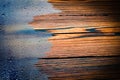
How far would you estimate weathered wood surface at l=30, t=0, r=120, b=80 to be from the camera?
3.36 feet

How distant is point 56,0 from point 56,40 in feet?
1.53

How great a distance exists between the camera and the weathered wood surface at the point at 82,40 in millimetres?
1024

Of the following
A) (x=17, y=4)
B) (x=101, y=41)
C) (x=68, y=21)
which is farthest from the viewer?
(x=17, y=4)

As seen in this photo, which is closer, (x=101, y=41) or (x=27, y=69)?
(x=27, y=69)

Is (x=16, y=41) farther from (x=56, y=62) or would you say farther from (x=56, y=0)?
(x=56, y=0)

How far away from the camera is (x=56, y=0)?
1588 mm

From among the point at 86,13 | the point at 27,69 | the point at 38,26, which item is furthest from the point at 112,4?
the point at 27,69

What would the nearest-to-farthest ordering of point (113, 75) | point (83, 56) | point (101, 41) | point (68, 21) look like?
point (113, 75)
point (83, 56)
point (101, 41)
point (68, 21)

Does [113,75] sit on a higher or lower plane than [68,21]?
lower

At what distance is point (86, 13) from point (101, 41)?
297mm

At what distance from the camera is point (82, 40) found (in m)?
1.22

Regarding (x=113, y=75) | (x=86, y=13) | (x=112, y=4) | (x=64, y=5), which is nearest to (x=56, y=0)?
(x=64, y=5)

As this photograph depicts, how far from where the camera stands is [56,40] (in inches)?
47.6

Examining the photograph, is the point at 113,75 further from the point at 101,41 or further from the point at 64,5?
the point at 64,5
